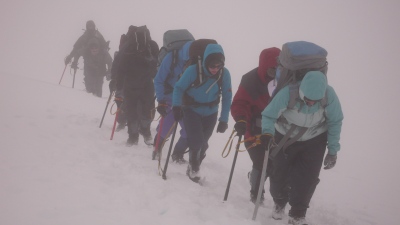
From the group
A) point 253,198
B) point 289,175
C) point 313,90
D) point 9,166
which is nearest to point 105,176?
point 9,166

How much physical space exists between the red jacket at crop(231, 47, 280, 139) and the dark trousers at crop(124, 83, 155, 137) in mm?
2910

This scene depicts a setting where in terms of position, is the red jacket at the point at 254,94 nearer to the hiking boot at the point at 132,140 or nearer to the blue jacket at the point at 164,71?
the blue jacket at the point at 164,71

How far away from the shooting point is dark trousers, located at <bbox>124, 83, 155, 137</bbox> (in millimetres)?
7082

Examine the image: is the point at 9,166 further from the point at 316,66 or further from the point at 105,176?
the point at 316,66

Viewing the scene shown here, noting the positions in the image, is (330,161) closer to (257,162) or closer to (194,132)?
(257,162)

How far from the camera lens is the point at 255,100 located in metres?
5.07

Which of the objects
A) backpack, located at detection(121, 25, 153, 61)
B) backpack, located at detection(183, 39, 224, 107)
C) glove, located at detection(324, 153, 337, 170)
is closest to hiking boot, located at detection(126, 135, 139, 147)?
backpack, located at detection(121, 25, 153, 61)

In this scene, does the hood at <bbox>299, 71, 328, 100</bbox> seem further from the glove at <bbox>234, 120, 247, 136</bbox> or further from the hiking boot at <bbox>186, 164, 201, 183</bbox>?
the hiking boot at <bbox>186, 164, 201, 183</bbox>

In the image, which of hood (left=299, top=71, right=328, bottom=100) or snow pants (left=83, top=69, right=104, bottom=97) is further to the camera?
snow pants (left=83, top=69, right=104, bottom=97)

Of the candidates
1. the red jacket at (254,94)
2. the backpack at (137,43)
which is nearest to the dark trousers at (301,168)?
the red jacket at (254,94)

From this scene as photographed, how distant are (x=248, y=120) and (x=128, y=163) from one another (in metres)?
2.43

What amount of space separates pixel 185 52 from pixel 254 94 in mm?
1756

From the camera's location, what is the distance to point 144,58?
7012 mm

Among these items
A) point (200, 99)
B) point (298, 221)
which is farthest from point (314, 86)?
point (200, 99)
